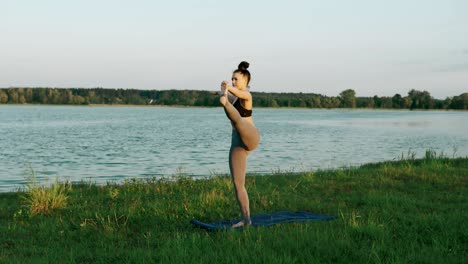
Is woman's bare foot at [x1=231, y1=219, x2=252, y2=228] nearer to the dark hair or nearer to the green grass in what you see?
the green grass

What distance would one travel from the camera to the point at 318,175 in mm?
15273

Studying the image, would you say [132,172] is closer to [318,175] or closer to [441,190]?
[318,175]

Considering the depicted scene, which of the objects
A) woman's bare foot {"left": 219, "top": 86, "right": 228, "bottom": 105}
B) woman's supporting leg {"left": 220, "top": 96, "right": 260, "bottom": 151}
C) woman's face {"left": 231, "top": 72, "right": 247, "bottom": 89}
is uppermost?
woman's face {"left": 231, "top": 72, "right": 247, "bottom": 89}

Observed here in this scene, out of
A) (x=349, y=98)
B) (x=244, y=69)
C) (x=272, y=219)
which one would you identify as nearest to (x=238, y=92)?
(x=244, y=69)

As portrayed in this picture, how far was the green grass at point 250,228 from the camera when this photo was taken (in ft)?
20.1

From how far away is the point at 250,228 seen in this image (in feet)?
24.4

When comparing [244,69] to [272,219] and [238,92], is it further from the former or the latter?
[272,219]


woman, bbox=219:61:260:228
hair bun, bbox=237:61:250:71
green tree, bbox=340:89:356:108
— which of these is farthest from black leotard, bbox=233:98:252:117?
green tree, bbox=340:89:356:108

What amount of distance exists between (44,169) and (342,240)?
69.6 ft

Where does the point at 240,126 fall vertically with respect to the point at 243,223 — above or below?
above

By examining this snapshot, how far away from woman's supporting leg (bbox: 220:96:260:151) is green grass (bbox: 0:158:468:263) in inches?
50.8

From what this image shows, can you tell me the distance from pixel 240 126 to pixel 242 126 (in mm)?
33

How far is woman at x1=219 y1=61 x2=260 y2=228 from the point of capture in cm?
726

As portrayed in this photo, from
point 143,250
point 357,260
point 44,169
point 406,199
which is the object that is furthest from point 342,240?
point 44,169
